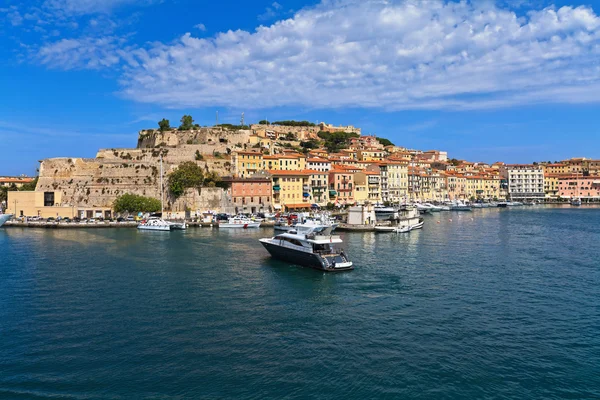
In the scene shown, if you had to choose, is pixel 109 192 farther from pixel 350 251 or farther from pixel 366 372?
pixel 366 372

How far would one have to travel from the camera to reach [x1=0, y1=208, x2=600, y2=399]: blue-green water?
31.9 feet

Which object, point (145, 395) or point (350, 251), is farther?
point (350, 251)

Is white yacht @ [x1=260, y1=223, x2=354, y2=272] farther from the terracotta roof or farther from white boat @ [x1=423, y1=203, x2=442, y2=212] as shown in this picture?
white boat @ [x1=423, y1=203, x2=442, y2=212]

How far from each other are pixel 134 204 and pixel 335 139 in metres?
43.5

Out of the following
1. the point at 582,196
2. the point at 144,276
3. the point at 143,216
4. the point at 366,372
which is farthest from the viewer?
the point at 582,196

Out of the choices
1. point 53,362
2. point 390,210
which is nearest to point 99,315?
point 53,362

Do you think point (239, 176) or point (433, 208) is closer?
point (239, 176)

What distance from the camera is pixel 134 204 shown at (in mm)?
45562

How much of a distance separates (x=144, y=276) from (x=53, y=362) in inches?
351

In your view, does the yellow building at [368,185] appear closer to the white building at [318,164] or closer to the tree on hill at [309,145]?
the white building at [318,164]

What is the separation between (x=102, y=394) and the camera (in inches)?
366

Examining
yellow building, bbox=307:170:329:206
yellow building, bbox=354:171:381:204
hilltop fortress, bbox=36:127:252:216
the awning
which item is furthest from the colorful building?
yellow building, bbox=354:171:381:204

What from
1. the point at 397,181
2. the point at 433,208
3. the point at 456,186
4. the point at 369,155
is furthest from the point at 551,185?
the point at 369,155

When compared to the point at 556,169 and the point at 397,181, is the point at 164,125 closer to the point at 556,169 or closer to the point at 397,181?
the point at 397,181
